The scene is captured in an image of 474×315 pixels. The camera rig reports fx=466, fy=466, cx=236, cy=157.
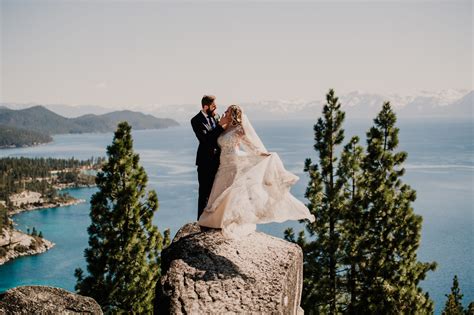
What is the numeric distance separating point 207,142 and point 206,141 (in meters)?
0.03

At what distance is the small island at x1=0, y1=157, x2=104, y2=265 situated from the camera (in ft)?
325

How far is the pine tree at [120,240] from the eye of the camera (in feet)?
65.9

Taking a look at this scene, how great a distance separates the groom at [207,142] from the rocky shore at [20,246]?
92326 millimetres

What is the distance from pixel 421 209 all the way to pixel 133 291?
A: 73.5 metres

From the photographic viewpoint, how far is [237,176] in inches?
391

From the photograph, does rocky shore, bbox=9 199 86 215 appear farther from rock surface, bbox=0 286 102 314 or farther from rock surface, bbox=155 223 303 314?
rock surface, bbox=155 223 303 314

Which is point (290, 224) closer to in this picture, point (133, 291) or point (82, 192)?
point (133, 291)

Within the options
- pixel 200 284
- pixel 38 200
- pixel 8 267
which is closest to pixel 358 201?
pixel 200 284

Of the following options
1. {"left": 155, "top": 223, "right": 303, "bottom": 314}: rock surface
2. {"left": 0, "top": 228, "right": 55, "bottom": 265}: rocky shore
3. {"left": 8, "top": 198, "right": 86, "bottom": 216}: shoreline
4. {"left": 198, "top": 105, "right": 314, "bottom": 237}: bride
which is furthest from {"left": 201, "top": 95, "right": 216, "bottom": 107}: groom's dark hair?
{"left": 8, "top": 198, "right": 86, "bottom": 216}: shoreline

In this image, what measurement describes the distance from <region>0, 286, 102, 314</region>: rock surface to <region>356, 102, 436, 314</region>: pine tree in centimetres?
1311

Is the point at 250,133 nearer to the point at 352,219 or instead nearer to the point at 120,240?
the point at 352,219

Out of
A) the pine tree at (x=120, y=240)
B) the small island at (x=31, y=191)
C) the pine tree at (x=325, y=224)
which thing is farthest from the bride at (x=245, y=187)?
the small island at (x=31, y=191)

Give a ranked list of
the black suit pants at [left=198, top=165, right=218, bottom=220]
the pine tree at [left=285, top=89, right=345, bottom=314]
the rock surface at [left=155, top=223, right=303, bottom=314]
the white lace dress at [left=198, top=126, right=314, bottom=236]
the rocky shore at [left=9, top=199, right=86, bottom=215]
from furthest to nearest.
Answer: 1. the rocky shore at [left=9, top=199, right=86, bottom=215]
2. the pine tree at [left=285, top=89, right=345, bottom=314]
3. the black suit pants at [left=198, top=165, right=218, bottom=220]
4. the white lace dress at [left=198, top=126, right=314, bottom=236]
5. the rock surface at [left=155, top=223, right=303, bottom=314]

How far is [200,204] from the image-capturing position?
10.4 meters
